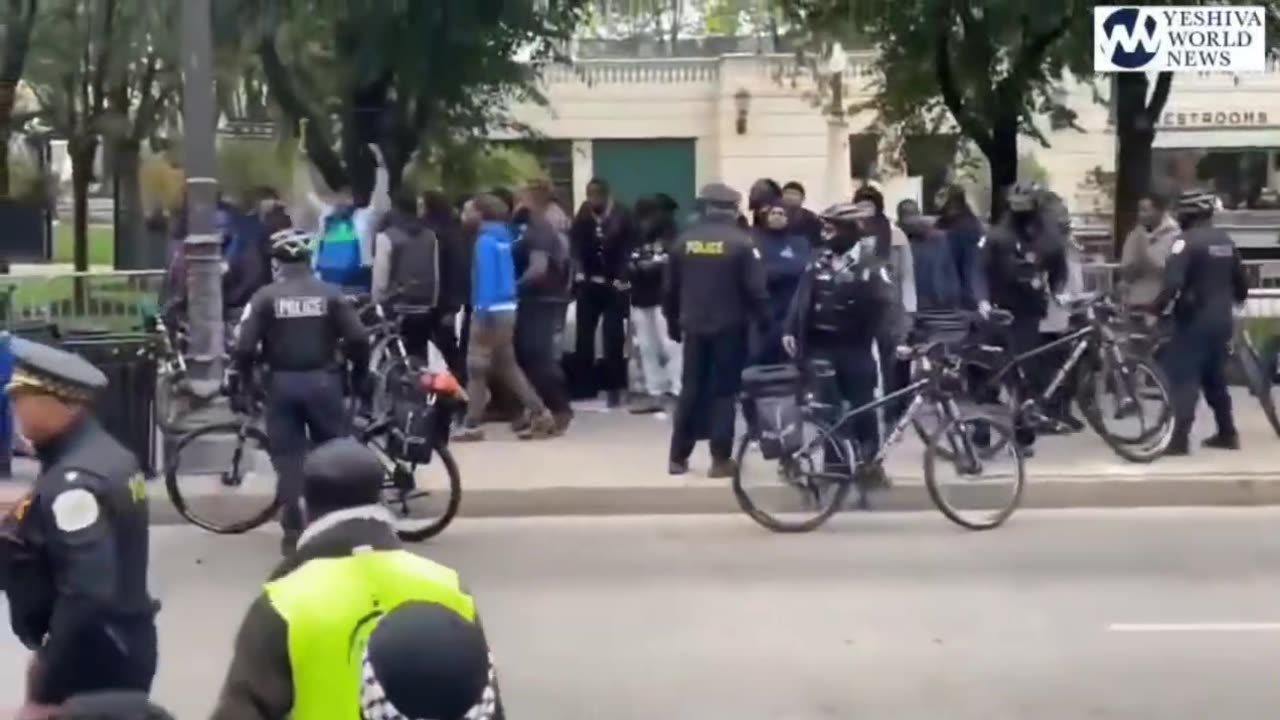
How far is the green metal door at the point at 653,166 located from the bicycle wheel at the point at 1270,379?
20.3 m

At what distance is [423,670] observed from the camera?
11.4ft

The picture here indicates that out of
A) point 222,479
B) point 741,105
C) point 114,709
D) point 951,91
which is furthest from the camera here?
point 741,105

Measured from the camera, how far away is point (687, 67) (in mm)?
37250

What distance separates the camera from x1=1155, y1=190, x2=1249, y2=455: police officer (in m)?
14.1

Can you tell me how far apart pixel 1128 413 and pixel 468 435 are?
Answer: 4587 millimetres

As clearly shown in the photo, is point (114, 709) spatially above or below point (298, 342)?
below

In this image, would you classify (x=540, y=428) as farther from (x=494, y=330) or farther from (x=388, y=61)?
(x=388, y=61)

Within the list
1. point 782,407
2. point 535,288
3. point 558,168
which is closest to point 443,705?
point 782,407

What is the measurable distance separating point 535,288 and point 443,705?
12087mm

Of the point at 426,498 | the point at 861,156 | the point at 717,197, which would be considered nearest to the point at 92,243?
the point at 861,156

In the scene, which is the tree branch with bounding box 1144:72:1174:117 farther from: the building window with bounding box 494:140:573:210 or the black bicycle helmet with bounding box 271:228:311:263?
the building window with bounding box 494:140:573:210

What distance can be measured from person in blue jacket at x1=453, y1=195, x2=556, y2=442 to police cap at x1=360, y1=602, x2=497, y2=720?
Answer: 1125 centimetres

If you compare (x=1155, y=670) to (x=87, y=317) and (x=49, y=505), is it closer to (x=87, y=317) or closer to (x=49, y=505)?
(x=49, y=505)

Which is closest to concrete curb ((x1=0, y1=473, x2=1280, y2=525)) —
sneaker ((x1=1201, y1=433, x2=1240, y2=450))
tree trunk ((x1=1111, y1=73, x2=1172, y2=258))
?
sneaker ((x1=1201, y1=433, x2=1240, y2=450))
